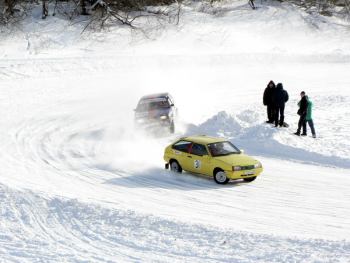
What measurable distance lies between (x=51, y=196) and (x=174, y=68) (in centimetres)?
2510

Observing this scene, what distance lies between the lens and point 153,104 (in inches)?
1047

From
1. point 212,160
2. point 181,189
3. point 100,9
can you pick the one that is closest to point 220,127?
point 212,160

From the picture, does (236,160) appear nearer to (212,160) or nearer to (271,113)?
(212,160)

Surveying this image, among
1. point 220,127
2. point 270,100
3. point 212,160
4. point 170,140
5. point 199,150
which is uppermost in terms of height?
point 270,100

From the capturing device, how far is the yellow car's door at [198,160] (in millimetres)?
19125

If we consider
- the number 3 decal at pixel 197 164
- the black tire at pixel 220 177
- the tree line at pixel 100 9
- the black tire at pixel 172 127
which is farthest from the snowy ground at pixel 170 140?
the tree line at pixel 100 9

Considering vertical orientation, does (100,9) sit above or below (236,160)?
above

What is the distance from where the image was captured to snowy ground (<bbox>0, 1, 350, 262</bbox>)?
46.5ft

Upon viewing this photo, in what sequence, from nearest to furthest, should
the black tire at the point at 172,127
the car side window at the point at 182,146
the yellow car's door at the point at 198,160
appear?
the yellow car's door at the point at 198,160
the car side window at the point at 182,146
the black tire at the point at 172,127

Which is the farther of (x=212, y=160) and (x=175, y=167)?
(x=175, y=167)

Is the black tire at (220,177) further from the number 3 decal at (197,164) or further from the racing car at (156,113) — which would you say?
the racing car at (156,113)

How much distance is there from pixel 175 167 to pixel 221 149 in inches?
65.0

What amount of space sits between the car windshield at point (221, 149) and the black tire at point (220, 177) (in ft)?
2.13

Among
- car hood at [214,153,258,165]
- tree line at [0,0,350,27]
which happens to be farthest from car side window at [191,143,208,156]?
tree line at [0,0,350,27]
